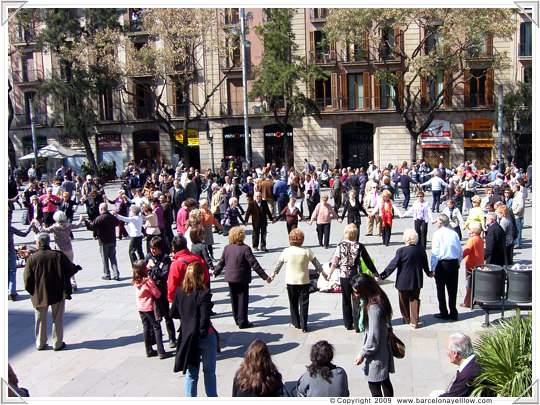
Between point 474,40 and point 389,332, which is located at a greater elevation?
point 474,40

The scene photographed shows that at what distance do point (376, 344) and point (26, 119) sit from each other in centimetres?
4173

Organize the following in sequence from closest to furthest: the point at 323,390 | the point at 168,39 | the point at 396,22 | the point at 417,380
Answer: the point at 323,390 → the point at 417,380 → the point at 396,22 → the point at 168,39

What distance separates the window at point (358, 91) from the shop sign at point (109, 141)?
684 inches

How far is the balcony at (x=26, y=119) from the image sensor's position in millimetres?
40969

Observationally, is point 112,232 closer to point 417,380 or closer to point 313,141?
point 417,380

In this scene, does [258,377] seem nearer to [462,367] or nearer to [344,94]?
[462,367]

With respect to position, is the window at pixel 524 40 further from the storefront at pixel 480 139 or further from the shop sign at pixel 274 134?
the shop sign at pixel 274 134

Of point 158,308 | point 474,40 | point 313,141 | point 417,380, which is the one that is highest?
point 474,40

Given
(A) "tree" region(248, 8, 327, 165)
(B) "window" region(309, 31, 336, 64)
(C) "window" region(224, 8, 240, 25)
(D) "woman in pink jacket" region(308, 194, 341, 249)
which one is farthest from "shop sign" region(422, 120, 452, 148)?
(D) "woman in pink jacket" region(308, 194, 341, 249)

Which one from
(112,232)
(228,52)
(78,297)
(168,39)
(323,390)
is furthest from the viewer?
(228,52)

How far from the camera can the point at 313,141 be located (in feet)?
125

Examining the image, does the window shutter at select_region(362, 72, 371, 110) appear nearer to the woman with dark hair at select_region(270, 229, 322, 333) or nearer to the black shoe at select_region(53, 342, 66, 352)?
the woman with dark hair at select_region(270, 229, 322, 333)

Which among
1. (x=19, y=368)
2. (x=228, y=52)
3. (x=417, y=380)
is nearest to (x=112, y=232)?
(x=19, y=368)

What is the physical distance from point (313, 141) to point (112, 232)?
2822 centimetres
